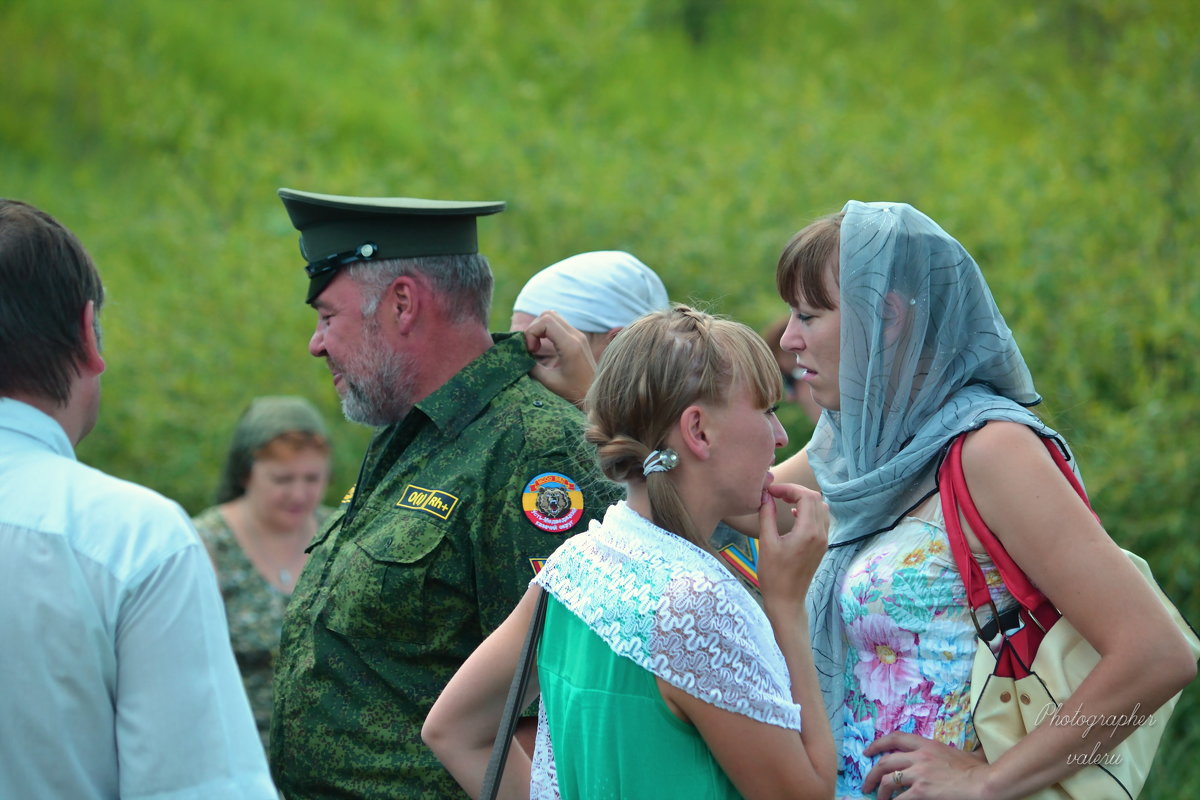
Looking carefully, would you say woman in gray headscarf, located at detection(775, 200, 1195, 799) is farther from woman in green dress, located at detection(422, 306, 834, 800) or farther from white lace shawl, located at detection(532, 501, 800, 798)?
white lace shawl, located at detection(532, 501, 800, 798)

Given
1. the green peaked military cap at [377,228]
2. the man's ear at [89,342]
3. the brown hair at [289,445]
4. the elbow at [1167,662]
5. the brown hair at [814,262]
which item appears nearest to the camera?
the elbow at [1167,662]

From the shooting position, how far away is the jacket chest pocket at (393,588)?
2.57 m

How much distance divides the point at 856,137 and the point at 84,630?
6785 millimetres

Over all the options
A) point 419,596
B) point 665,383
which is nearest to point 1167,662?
point 665,383

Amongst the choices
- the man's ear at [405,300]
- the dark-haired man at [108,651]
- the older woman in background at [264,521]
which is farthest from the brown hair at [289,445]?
the dark-haired man at [108,651]

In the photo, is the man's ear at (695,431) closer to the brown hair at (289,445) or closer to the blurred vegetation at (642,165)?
the blurred vegetation at (642,165)

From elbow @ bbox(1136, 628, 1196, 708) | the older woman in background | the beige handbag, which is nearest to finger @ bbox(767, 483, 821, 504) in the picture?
the beige handbag

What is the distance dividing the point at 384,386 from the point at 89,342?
1.02m

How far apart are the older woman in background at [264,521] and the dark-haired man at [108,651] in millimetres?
2925

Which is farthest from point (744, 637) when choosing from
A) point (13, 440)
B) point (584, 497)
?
point (13, 440)

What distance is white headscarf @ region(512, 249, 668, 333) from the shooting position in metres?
3.21

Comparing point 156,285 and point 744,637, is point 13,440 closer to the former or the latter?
point 744,637

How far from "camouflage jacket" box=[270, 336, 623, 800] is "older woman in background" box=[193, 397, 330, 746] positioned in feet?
6.60

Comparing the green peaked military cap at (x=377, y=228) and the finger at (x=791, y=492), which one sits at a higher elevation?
the green peaked military cap at (x=377, y=228)
